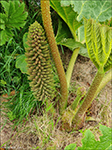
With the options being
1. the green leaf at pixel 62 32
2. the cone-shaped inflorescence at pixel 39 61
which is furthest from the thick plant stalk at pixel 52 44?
the green leaf at pixel 62 32

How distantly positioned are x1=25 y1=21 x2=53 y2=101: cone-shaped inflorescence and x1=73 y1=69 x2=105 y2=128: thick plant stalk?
0.80 feet

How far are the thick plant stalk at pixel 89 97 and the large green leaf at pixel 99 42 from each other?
0.06 metres

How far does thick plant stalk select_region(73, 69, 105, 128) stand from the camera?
888 mm

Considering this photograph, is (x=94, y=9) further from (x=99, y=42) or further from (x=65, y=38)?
(x=99, y=42)

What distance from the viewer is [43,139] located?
48.4 inches

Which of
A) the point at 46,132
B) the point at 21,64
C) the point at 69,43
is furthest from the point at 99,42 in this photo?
the point at 46,132

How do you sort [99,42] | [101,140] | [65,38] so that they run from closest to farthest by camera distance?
1. [99,42]
2. [101,140]
3. [65,38]

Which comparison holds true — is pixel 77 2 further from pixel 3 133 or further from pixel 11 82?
pixel 3 133

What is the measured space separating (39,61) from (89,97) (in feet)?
1.26

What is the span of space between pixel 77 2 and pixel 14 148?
1.23 m

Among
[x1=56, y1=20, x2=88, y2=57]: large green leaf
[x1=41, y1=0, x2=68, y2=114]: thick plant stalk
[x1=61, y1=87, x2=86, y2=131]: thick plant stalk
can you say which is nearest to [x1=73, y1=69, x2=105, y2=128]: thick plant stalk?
[x1=61, y1=87, x2=86, y2=131]: thick plant stalk

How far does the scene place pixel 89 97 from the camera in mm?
994

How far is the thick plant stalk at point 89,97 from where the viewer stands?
2.91ft

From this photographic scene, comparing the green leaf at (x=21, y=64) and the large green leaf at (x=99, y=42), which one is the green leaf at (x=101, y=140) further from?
the green leaf at (x=21, y=64)
